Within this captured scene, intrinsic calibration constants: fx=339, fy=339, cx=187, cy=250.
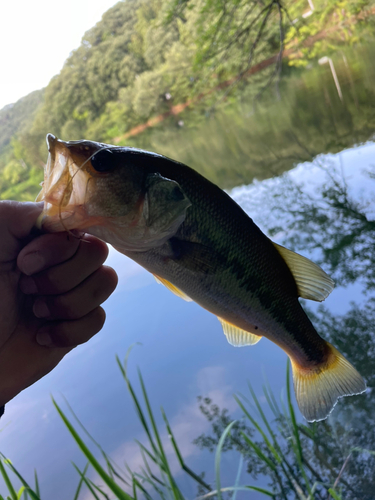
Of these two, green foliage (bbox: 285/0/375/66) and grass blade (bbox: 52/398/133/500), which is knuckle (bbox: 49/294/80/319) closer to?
grass blade (bbox: 52/398/133/500)

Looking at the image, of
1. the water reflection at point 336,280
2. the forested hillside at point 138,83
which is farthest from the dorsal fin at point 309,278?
the forested hillside at point 138,83

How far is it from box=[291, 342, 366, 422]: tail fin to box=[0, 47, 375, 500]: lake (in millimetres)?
1535

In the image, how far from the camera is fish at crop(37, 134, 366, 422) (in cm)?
112

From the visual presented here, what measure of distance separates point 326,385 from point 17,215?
1.57 m

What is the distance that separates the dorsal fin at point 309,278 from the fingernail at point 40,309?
3.53 feet

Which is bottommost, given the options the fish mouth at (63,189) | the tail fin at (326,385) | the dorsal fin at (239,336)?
the tail fin at (326,385)

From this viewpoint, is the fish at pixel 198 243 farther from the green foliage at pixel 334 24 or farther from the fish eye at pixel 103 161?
the green foliage at pixel 334 24

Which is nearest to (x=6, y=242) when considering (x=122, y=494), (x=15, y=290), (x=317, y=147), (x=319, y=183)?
(x=15, y=290)

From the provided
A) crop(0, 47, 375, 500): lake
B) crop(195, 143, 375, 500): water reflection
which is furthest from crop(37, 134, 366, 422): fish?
crop(0, 47, 375, 500): lake

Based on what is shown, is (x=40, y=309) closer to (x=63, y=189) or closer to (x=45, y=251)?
(x=45, y=251)

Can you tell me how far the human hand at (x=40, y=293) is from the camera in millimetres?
1260

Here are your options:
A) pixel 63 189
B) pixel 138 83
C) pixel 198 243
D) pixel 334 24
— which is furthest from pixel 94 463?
pixel 138 83

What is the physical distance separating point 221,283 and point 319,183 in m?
7.15

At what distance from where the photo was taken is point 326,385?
1635 millimetres
